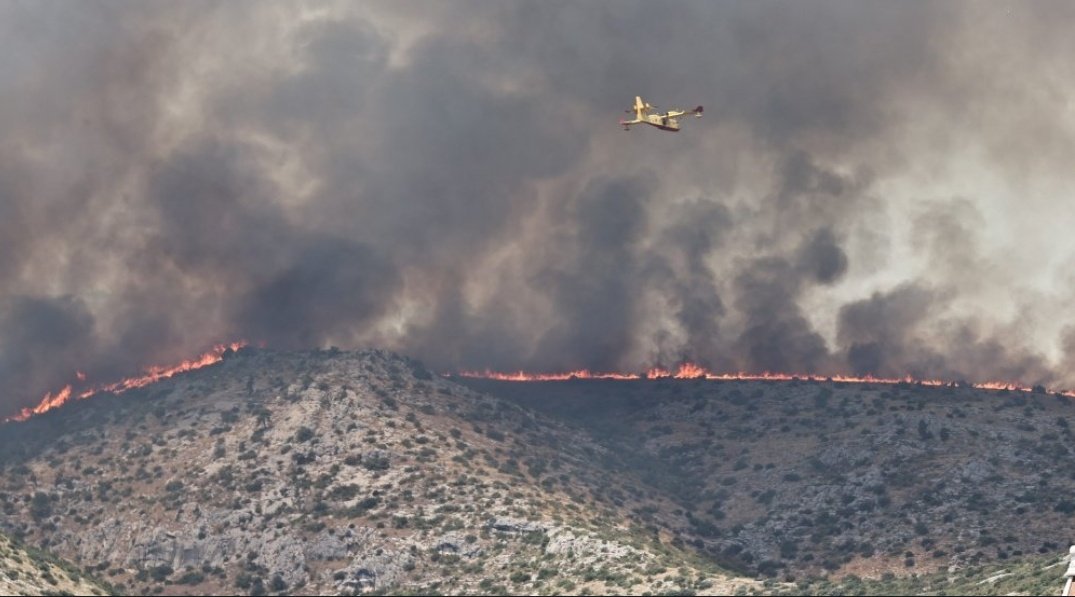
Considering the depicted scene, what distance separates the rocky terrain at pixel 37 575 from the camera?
16500 centimetres

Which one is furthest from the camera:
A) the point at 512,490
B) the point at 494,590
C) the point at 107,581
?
the point at 512,490

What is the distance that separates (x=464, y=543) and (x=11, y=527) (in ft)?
162

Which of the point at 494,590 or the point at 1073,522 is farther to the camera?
the point at 1073,522

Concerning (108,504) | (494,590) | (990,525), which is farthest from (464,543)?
(990,525)

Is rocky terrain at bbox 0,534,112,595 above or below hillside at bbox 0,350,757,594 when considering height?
below

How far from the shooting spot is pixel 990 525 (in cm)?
A: 19212

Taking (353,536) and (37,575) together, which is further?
(353,536)

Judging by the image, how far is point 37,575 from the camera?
562 feet

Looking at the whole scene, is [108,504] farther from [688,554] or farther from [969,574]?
[969,574]

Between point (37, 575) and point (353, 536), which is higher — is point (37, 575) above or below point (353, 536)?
below

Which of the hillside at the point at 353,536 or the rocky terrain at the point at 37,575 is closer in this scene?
the rocky terrain at the point at 37,575

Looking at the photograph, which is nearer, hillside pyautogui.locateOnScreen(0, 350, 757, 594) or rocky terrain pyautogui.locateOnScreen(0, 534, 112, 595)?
rocky terrain pyautogui.locateOnScreen(0, 534, 112, 595)

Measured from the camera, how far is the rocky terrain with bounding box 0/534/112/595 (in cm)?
16500

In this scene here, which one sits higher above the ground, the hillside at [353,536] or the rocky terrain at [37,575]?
the hillside at [353,536]
